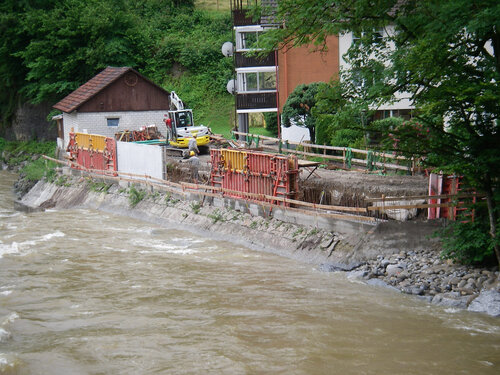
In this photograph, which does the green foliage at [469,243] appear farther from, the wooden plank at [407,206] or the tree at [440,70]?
the wooden plank at [407,206]

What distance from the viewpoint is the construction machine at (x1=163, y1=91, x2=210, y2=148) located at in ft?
118

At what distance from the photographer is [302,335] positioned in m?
13.8

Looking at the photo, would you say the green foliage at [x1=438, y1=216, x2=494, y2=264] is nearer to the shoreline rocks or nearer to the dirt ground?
the shoreline rocks

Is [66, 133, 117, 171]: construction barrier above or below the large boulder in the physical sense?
above

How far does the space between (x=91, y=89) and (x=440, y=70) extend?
29847mm

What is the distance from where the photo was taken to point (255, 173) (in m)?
23.0

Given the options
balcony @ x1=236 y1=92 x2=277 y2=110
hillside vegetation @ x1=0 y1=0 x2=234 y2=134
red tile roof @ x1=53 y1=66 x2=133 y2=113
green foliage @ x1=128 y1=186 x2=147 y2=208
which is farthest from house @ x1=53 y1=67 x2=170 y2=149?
green foliage @ x1=128 y1=186 x2=147 y2=208

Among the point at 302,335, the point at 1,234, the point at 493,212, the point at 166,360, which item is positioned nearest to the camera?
the point at 166,360

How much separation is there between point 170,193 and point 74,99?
1692 cm

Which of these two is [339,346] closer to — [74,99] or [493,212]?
[493,212]

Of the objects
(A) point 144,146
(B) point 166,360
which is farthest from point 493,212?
(A) point 144,146

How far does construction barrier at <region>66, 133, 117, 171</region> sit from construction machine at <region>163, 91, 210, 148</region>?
169 inches

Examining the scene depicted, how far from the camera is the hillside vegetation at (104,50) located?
4528cm

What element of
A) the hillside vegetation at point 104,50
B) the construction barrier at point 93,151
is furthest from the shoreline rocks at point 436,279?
the hillside vegetation at point 104,50
